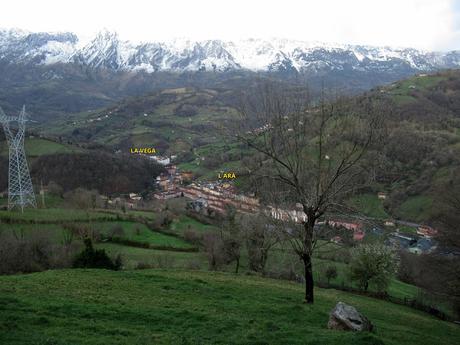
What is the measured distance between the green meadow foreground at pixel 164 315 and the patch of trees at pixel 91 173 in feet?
269

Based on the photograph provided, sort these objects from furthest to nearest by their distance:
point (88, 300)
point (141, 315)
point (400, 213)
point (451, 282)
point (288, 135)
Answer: point (400, 213), point (451, 282), point (288, 135), point (88, 300), point (141, 315)

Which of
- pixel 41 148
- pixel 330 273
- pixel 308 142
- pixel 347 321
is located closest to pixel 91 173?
pixel 41 148

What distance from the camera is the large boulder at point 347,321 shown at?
13.5m

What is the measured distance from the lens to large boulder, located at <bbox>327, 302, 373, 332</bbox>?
532 inches

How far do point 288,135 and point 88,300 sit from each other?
9.75 m

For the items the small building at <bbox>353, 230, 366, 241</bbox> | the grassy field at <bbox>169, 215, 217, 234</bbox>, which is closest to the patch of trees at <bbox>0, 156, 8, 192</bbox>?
the grassy field at <bbox>169, 215, 217, 234</bbox>

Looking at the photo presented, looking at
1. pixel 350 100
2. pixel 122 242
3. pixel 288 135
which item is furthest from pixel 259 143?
pixel 122 242

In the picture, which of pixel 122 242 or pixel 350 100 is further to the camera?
pixel 122 242

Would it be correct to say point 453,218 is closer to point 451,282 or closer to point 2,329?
point 451,282

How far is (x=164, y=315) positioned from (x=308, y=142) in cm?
831

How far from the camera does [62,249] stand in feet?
107

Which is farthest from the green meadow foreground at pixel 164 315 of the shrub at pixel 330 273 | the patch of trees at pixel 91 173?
the patch of trees at pixel 91 173

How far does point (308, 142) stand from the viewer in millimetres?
16016

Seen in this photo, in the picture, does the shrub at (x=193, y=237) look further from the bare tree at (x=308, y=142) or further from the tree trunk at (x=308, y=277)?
the bare tree at (x=308, y=142)
